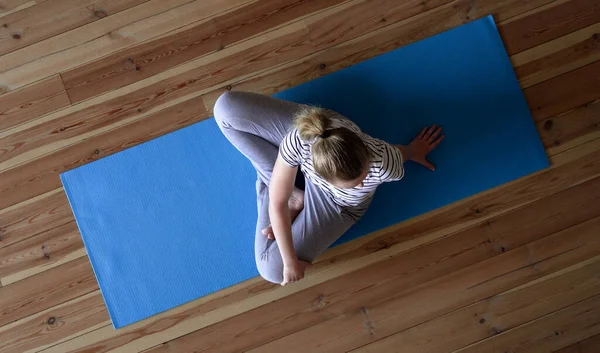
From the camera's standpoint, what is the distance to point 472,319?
153cm

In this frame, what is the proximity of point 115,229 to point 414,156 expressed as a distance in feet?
3.12

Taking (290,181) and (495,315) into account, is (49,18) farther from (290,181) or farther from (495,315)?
Result: (495,315)

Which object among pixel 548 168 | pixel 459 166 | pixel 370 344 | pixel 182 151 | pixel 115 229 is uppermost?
pixel 182 151

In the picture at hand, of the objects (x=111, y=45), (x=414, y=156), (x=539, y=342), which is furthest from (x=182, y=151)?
(x=539, y=342)

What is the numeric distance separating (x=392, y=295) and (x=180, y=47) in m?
1.04

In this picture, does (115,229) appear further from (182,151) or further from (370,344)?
(370,344)

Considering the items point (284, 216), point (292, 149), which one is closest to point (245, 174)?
point (284, 216)

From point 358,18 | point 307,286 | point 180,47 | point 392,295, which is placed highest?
point 180,47

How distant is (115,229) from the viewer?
1.53 metres

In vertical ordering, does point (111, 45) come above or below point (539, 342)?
above

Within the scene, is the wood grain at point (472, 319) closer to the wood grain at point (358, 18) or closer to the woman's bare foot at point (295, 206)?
the woman's bare foot at point (295, 206)

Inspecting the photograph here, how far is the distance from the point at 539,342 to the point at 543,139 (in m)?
0.63

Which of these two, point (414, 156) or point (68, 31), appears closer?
point (414, 156)

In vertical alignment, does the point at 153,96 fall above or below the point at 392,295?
above
